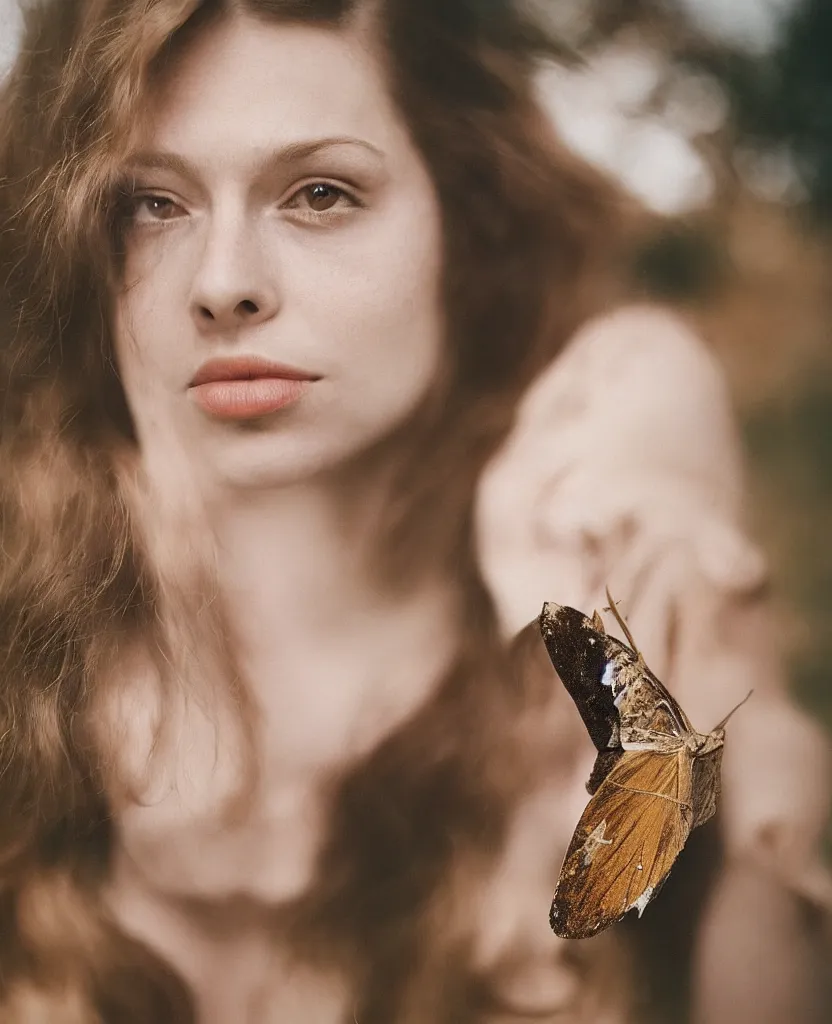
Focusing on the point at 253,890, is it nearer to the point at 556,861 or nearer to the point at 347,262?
the point at 556,861

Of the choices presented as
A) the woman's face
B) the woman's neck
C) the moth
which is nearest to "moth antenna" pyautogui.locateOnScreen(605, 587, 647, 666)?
the moth

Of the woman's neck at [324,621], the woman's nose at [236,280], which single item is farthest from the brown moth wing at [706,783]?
the woman's nose at [236,280]

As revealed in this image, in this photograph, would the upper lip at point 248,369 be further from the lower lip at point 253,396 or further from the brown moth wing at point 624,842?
the brown moth wing at point 624,842

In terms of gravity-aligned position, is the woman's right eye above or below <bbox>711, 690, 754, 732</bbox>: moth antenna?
above

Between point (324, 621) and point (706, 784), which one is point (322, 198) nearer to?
point (324, 621)

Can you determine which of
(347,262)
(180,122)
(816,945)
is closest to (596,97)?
(347,262)

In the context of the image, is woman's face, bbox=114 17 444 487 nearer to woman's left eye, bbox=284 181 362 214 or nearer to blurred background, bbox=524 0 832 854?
woman's left eye, bbox=284 181 362 214

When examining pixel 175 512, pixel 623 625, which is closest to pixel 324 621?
pixel 175 512
